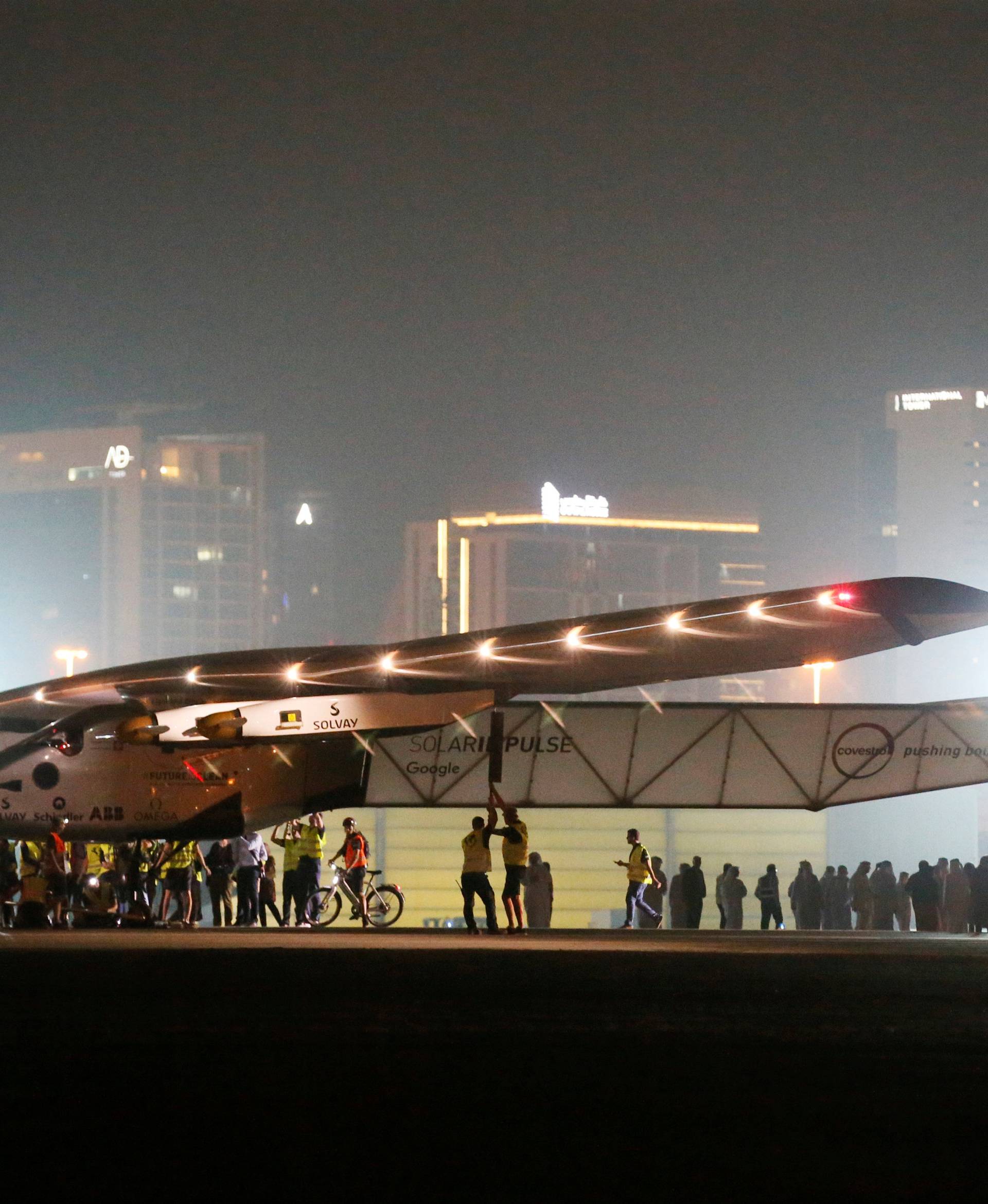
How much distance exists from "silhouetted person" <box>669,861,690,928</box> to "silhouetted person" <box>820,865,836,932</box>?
9.48ft

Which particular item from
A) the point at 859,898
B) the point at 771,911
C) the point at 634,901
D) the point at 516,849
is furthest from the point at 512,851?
the point at 859,898

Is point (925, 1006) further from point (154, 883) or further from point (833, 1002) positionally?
point (154, 883)

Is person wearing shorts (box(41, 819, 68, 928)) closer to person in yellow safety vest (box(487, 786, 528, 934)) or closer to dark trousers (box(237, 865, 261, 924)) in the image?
dark trousers (box(237, 865, 261, 924))

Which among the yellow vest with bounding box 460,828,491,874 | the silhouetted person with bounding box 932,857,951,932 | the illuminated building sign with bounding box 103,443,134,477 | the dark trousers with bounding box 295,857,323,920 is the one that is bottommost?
the silhouetted person with bounding box 932,857,951,932

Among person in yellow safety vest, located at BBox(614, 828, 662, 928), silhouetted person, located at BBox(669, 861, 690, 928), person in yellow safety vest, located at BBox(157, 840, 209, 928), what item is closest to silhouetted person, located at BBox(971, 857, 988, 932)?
silhouetted person, located at BBox(669, 861, 690, 928)

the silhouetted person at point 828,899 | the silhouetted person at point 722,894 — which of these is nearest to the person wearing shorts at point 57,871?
the silhouetted person at point 722,894

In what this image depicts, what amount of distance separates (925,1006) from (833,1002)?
0.58m

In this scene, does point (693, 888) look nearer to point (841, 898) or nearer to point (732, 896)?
point (732, 896)

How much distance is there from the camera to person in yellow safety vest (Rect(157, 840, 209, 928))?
962 inches

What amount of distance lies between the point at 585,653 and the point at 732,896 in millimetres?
9456

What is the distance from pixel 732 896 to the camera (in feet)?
96.6

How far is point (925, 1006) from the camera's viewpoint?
10.3m

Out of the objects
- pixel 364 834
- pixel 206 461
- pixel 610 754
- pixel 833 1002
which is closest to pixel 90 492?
pixel 206 461

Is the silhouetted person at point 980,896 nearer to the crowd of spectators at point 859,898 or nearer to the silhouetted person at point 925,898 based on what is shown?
the crowd of spectators at point 859,898
